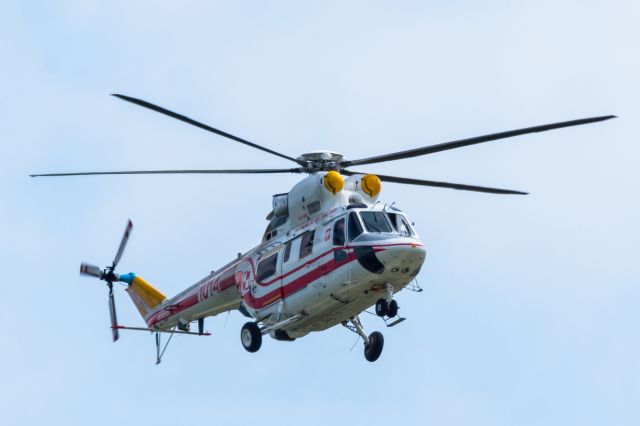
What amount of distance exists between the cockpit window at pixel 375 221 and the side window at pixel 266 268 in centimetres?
323

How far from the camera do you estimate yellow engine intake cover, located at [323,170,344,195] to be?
30852mm

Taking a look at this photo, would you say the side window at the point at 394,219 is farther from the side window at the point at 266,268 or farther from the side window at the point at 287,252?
the side window at the point at 266,268

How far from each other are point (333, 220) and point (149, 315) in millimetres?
9280

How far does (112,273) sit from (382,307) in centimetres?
1092

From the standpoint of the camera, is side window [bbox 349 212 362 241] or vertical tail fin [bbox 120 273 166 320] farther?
vertical tail fin [bbox 120 273 166 320]

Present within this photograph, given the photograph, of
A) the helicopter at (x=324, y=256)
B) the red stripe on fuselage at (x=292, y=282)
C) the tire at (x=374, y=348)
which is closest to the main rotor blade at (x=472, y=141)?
the helicopter at (x=324, y=256)

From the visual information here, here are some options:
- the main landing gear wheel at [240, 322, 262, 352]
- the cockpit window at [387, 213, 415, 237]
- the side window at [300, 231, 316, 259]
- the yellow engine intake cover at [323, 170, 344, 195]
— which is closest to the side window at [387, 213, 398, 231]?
the cockpit window at [387, 213, 415, 237]

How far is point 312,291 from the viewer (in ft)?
99.1

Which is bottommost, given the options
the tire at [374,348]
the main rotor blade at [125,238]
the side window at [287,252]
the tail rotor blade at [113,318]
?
the tire at [374,348]

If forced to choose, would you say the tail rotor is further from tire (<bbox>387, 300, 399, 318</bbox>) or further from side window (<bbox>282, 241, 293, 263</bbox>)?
tire (<bbox>387, 300, 399, 318</bbox>)

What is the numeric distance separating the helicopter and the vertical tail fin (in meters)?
2.65

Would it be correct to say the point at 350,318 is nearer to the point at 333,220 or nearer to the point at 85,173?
the point at 333,220

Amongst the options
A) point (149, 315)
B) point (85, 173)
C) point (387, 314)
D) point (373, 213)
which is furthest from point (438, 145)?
point (149, 315)

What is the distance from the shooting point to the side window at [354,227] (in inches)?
1159
